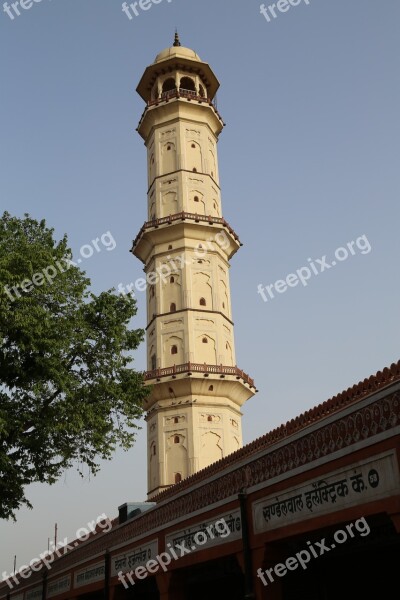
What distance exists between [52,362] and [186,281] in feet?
62.7

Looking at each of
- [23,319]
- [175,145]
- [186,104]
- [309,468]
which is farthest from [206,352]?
[309,468]

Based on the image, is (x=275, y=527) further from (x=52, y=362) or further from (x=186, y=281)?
(x=186, y=281)

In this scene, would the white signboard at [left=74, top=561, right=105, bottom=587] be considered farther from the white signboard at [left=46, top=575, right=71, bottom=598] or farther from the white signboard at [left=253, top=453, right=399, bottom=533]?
the white signboard at [left=253, top=453, right=399, bottom=533]

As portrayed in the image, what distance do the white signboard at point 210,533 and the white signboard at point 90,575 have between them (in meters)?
5.72

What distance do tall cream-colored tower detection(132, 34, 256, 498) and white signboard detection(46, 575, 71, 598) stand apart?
9793 millimetres

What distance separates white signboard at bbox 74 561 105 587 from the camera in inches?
787

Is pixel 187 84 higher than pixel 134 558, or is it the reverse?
pixel 187 84

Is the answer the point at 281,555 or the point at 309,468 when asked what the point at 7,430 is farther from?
the point at 309,468

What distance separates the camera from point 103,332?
71.8 feet

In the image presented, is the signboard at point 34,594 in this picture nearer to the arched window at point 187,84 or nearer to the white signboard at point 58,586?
the white signboard at point 58,586

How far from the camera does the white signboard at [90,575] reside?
2000 centimetres

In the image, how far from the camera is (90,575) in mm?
20969

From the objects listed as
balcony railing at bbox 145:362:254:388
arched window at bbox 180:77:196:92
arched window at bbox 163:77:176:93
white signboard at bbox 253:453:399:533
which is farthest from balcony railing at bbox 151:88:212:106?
white signboard at bbox 253:453:399:533

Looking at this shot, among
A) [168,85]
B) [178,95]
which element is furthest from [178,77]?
[178,95]
